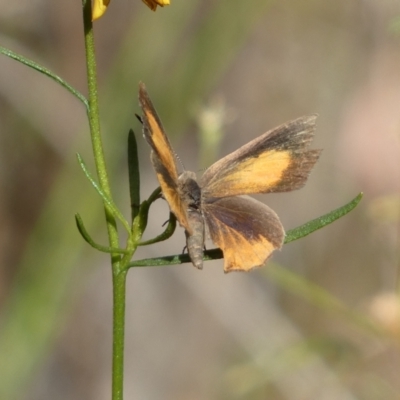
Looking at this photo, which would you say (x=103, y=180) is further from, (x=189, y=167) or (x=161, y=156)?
(x=189, y=167)

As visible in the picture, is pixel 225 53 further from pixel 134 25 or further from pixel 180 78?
pixel 134 25

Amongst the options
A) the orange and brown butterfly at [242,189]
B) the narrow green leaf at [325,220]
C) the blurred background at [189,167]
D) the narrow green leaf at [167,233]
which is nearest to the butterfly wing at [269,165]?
the orange and brown butterfly at [242,189]

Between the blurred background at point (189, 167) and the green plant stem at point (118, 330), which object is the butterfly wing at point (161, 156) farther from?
the blurred background at point (189, 167)

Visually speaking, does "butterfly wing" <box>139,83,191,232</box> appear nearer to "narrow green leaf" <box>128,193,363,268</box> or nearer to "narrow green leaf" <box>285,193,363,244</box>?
"narrow green leaf" <box>128,193,363,268</box>

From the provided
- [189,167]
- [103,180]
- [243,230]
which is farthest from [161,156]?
[189,167]

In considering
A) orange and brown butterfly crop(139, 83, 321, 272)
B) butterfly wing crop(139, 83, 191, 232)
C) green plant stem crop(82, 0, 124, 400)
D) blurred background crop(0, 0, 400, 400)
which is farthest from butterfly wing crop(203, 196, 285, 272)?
blurred background crop(0, 0, 400, 400)
